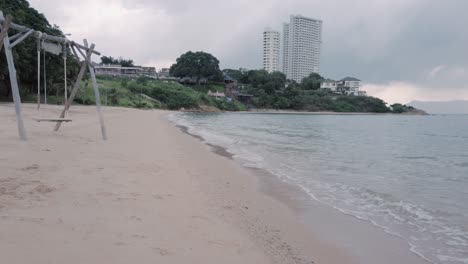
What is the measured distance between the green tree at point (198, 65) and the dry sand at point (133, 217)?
117m

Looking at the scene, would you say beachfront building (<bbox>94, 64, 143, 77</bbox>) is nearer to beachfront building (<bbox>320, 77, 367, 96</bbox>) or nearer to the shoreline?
beachfront building (<bbox>320, 77, 367, 96</bbox>)

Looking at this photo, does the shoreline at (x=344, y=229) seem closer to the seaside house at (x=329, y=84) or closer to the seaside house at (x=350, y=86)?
the seaside house at (x=350, y=86)

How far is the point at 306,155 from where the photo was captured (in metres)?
16.7

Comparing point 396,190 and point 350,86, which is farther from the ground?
point 350,86

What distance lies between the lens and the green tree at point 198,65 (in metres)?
124

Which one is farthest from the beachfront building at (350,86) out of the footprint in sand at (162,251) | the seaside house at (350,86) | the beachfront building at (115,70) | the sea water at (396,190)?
the footprint in sand at (162,251)

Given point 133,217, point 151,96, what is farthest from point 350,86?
point 133,217

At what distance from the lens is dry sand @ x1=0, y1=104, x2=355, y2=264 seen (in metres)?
3.80

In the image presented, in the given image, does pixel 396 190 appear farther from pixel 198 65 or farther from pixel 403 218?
pixel 198 65

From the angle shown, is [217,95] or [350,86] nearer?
[217,95]

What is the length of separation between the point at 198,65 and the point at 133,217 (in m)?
121

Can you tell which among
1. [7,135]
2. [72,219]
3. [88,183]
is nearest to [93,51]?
[7,135]

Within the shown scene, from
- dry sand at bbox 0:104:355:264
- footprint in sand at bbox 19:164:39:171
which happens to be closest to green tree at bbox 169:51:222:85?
dry sand at bbox 0:104:355:264

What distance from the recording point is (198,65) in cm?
12381
